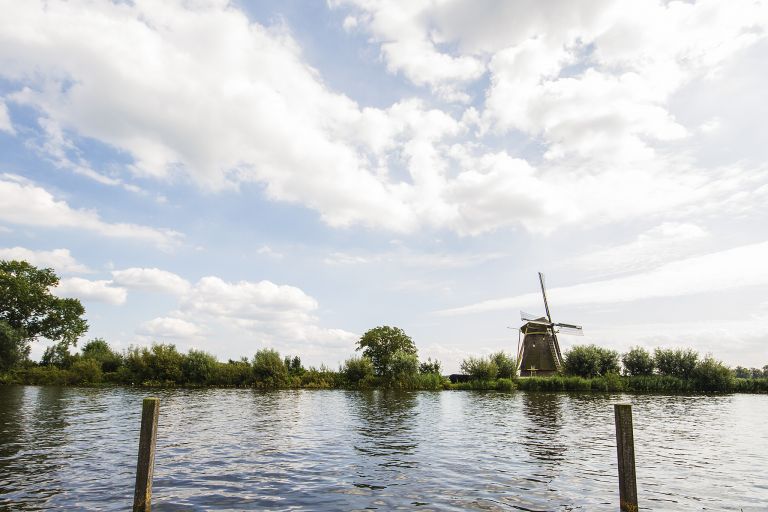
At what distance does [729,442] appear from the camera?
997 inches

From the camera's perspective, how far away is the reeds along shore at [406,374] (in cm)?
7388

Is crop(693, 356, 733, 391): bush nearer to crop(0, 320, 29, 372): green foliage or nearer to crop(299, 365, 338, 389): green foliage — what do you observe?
crop(299, 365, 338, 389): green foliage

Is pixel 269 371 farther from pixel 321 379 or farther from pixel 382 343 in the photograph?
pixel 382 343

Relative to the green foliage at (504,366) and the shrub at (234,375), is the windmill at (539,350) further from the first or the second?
the shrub at (234,375)

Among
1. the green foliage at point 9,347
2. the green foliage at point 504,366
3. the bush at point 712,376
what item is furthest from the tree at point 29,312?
the bush at point 712,376

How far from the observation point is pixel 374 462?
1950 cm

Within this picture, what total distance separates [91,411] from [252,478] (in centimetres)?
2715

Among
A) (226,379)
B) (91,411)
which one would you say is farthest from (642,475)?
(226,379)

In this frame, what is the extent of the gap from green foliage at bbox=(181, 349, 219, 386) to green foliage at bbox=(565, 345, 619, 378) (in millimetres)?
62245

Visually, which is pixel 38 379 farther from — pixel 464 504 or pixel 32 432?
pixel 464 504

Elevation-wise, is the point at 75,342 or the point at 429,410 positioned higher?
the point at 75,342

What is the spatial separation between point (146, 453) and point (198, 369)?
2868 inches

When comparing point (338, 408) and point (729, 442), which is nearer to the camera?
point (729, 442)

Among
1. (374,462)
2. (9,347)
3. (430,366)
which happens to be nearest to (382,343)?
(430,366)
